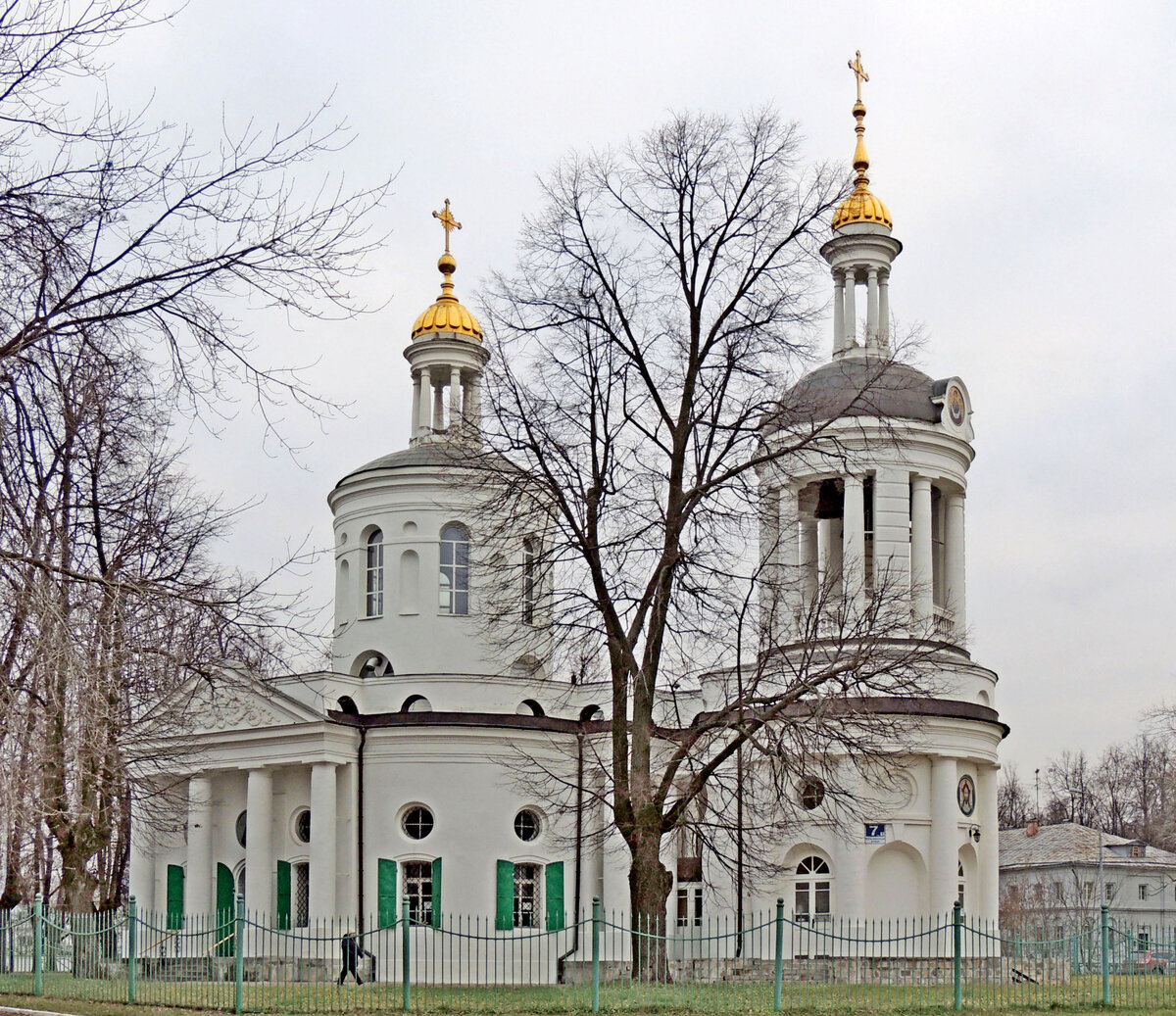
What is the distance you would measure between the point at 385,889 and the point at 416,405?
496 inches

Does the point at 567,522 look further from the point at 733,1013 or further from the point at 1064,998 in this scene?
the point at 1064,998

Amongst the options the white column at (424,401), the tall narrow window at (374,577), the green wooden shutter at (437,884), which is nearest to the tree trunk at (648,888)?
the green wooden shutter at (437,884)

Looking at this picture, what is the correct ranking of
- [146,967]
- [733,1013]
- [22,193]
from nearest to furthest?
1. [22,193]
2. [733,1013]
3. [146,967]

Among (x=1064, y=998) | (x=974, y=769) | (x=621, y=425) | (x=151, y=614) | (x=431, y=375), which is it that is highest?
(x=431, y=375)

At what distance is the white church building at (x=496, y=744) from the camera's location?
1266 inches

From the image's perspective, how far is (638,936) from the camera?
20281 mm

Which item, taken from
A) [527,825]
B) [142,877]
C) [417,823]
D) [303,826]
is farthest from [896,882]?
[142,877]

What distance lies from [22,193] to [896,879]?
25.8 meters

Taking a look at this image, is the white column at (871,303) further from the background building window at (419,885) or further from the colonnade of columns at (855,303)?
the background building window at (419,885)

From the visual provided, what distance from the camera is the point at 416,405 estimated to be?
39906 millimetres

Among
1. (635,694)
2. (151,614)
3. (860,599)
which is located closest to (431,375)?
(860,599)

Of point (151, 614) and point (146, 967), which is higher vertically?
point (151, 614)

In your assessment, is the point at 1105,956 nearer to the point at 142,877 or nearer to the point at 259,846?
the point at 259,846

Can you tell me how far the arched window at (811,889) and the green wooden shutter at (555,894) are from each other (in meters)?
5.14
